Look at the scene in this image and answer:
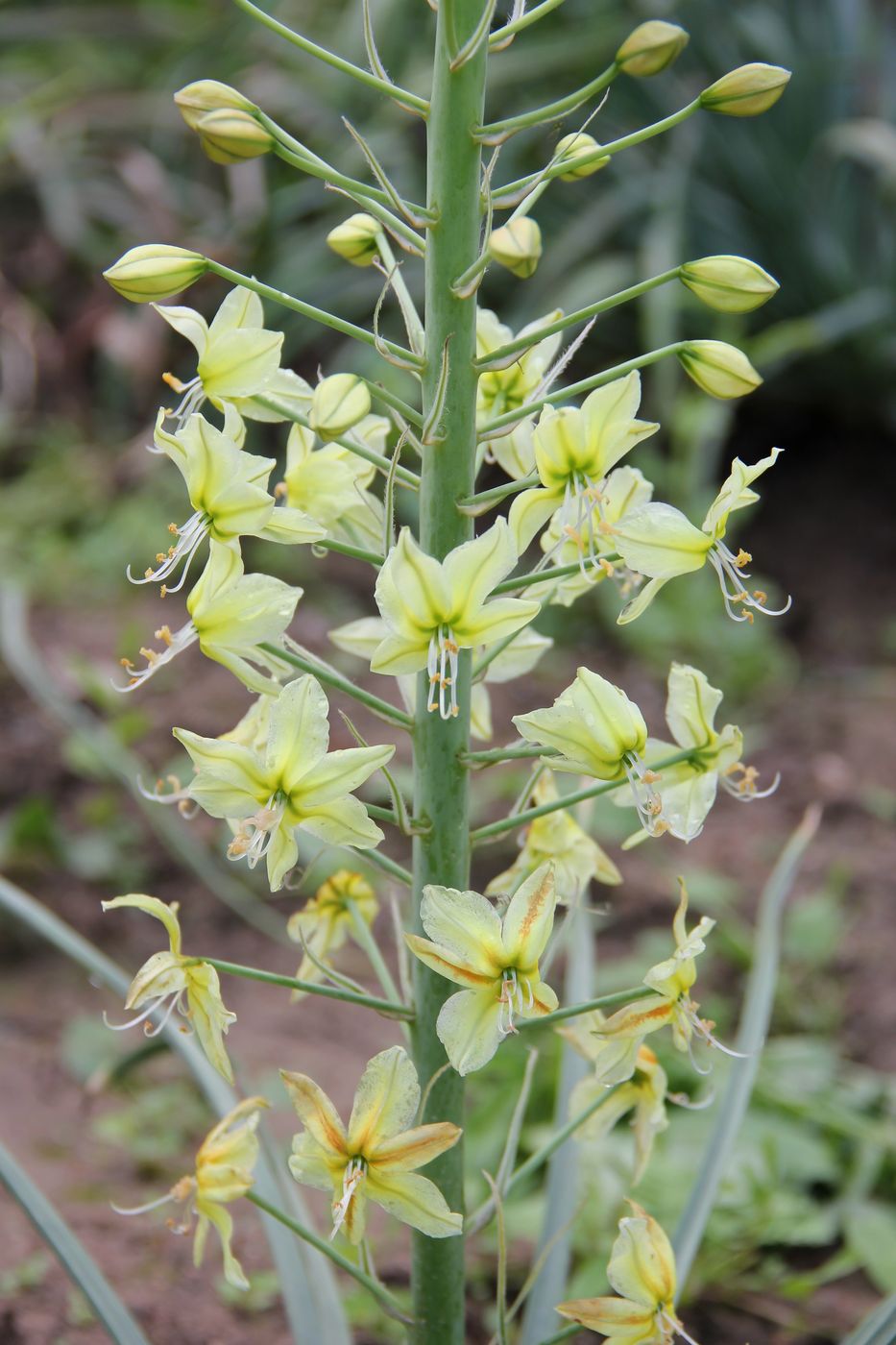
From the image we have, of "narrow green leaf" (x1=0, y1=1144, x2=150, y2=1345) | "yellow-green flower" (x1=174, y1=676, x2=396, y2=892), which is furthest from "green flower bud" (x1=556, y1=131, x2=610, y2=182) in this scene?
"narrow green leaf" (x1=0, y1=1144, x2=150, y2=1345)

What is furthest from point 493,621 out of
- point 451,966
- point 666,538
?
point 451,966

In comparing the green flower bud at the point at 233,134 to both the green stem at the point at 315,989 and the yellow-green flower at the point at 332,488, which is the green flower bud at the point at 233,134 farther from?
the green stem at the point at 315,989

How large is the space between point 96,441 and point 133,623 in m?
1.39


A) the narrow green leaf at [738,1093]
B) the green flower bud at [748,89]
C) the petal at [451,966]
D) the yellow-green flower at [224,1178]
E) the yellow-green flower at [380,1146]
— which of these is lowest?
the narrow green leaf at [738,1093]

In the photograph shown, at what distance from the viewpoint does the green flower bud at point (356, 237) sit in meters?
1.17

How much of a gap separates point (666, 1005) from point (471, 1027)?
16 centimetres

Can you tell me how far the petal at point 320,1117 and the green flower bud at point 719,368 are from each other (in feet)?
2.00

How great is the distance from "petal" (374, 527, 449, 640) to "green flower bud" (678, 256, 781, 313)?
335 mm

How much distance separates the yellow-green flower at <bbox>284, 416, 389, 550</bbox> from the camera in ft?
3.83

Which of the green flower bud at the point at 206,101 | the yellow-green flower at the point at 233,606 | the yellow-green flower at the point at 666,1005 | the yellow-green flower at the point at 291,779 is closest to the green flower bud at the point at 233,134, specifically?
the green flower bud at the point at 206,101

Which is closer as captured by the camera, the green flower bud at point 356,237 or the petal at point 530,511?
the petal at point 530,511

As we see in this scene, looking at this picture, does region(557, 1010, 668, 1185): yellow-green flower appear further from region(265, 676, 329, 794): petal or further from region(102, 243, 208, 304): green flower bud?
region(102, 243, 208, 304): green flower bud

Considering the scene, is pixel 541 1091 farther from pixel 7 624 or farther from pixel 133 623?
pixel 133 623

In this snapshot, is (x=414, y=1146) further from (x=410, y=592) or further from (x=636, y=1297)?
(x=410, y=592)
